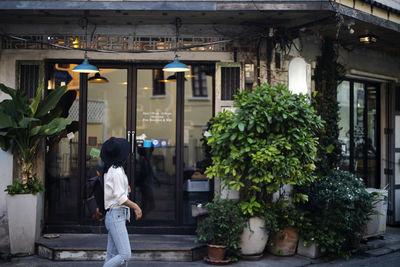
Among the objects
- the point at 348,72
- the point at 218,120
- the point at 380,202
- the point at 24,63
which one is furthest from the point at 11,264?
the point at 348,72

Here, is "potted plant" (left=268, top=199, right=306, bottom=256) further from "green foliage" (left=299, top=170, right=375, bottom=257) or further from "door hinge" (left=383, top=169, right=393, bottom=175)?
"door hinge" (left=383, top=169, right=393, bottom=175)

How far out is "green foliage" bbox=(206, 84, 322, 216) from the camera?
21.2ft

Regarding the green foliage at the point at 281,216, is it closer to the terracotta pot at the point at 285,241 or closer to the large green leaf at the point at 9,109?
the terracotta pot at the point at 285,241

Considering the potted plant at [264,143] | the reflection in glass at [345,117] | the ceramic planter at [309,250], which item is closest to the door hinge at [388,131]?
the reflection in glass at [345,117]

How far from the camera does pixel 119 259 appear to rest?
16.6 feet

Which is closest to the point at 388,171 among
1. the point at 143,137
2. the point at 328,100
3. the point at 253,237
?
the point at 328,100

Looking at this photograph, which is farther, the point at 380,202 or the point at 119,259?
the point at 380,202

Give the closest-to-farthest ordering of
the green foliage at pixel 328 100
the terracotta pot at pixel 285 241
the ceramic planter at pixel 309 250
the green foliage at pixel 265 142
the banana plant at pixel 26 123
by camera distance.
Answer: the green foliage at pixel 265 142, the banana plant at pixel 26 123, the ceramic planter at pixel 309 250, the terracotta pot at pixel 285 241, the green foliage at pixel 328 100

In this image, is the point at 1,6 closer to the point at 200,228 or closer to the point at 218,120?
the point at 218,120

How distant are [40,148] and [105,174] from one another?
2.83m

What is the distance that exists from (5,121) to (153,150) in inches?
100

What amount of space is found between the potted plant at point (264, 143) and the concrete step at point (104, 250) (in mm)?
890

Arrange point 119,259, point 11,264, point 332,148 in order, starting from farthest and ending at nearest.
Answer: point 332,148
point 11,264
point 119,259

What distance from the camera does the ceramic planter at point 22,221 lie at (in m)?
6.80
